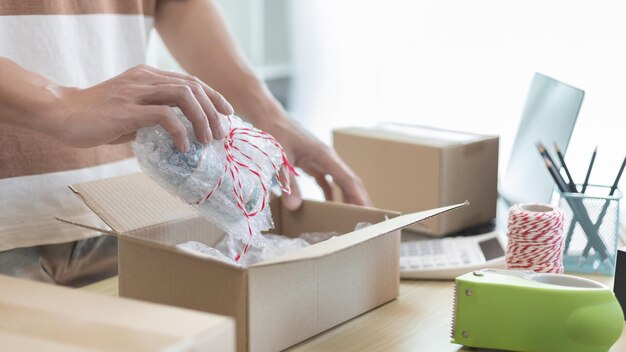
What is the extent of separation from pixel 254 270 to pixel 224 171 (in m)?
0.20

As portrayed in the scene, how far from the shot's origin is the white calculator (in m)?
1.26

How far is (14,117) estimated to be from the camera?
1032 mm

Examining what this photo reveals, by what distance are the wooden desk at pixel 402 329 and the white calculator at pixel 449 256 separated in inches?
1.6

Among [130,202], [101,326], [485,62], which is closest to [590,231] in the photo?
[130,202]

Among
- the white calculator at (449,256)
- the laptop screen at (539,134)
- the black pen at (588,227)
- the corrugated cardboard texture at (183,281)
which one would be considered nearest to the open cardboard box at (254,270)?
the corrugated cardboard texture at (183,281)

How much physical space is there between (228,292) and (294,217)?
43 cm

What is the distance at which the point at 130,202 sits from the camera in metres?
1.17

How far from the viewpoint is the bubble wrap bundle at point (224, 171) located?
1005 mm

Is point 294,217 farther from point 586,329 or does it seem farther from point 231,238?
point 586,329

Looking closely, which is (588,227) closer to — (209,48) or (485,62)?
(209,48)

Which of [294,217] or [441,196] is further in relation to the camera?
[441,196]

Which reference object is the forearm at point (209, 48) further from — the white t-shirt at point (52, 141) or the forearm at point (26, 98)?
the forearm at point (26, 98)

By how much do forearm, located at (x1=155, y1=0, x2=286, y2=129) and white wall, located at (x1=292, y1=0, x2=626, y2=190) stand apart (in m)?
0.86

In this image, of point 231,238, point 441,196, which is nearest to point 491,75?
point 441,196
